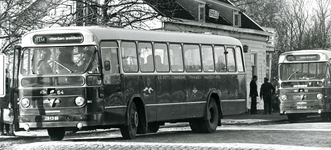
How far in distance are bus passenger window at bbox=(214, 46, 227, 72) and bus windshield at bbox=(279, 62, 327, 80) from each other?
28.1ft

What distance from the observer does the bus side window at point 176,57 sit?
21.5m

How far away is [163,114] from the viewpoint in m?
21.0

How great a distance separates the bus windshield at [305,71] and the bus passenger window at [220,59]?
8.58 meters

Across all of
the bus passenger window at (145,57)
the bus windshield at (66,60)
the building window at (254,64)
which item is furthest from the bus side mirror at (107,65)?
the building window at (254,64)

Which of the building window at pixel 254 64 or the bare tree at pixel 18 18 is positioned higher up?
the bare tree at pixel 18 18

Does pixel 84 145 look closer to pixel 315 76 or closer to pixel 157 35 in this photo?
pixel 157 35

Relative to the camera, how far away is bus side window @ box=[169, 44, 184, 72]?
848 inches

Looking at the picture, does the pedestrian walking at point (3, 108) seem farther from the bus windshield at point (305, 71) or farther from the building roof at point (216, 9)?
the building roof at point (216, 9)

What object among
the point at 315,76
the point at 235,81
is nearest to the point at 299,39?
the point at 315,76

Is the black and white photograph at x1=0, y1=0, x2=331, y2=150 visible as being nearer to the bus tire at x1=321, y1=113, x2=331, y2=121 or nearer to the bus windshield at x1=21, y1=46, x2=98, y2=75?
the bus windshield at x1=21, y1=46, x2=98, y2=75

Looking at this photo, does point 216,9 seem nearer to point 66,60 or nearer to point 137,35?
point 137,35

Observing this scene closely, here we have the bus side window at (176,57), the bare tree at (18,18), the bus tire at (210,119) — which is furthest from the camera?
the bare tree at (18,18)

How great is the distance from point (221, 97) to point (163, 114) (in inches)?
125

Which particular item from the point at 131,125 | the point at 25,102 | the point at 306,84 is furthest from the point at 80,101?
the point at 306,84
